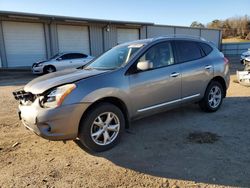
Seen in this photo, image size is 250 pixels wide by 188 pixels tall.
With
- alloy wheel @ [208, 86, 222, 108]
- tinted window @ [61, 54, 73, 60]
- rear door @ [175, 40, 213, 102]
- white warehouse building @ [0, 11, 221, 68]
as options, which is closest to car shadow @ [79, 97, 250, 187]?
alloy wheel @ [208, 86, 222, 108]

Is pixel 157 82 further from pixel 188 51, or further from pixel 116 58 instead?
pixel 188 51

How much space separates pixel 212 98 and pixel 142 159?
3.02 m

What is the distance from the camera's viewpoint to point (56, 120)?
10.9ft

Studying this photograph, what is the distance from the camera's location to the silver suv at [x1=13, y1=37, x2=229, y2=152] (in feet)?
11.1

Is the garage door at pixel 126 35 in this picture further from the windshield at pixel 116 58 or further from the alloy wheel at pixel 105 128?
the alloy wheel at pixel 105 128

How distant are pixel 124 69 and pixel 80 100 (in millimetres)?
979

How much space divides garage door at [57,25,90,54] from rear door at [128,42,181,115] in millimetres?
17484

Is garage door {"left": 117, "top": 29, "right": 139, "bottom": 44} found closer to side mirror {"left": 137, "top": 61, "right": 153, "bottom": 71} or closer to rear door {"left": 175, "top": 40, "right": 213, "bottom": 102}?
rear door {"left": 175, "top": 40, "right": 213, "bottom": 102}

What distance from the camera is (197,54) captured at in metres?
5.32

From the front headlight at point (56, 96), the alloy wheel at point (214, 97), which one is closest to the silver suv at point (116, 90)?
the front headlight at point (56, 96)

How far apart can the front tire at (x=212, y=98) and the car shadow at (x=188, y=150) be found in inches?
7.9

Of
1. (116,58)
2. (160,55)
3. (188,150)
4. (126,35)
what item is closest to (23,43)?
(126,35)

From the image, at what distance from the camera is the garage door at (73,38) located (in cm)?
2064

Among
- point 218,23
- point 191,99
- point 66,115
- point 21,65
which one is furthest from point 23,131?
point 218,23
